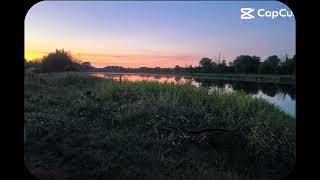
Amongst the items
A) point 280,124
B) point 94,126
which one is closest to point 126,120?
point 94,126

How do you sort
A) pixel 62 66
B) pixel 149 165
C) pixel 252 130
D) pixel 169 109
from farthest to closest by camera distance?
pixel 62 66 → pixel 169 109 → pixel 252 130 → pixel 149 165

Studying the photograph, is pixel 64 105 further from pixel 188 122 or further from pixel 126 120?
pixel 188 122

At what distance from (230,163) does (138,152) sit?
874 mm

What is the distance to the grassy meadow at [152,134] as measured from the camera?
321 cm

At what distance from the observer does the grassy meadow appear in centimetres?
321

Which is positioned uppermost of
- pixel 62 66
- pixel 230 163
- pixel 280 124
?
pixel 62 66

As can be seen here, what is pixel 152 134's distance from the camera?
177 inches

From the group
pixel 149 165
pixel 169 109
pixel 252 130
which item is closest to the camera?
pixel 149 165

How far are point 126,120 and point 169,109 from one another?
0.69 metres
